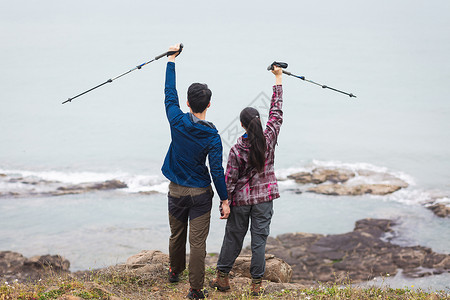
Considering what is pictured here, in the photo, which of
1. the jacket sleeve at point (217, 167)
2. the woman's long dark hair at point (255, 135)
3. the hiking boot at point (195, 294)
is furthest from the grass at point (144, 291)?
the woman's long dark hair at point (255, 135)

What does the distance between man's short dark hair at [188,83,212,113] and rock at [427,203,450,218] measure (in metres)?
12.8

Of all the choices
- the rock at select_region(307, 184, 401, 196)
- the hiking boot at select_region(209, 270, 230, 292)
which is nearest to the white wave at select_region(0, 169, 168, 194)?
the rock at select_region(307, 184, 401, 196)

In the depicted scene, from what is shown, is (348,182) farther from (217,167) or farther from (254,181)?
(217,167)

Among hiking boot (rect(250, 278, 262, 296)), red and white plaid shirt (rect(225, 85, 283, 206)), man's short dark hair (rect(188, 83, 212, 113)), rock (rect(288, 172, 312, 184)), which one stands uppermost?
man's short dark hair (rect(188, 83, 212, 113))

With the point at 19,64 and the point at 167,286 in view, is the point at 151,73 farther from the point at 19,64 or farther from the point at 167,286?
the point at 167,286

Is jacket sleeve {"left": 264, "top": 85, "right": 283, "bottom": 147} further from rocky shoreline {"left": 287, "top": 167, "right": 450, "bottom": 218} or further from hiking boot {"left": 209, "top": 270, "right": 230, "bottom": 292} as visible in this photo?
rocky shoreline {"left": 287, "top": 167, "right": 450, "bottom": 218}

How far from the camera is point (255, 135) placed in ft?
16.2

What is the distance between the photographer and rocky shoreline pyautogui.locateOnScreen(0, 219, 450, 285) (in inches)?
468

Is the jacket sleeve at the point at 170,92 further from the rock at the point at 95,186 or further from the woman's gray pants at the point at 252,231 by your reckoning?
A: the rock at the point at 95,186

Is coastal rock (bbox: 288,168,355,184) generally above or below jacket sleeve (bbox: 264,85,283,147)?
below

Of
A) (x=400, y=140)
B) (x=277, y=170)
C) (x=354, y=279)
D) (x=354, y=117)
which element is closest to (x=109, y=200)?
(x=277, y=170)

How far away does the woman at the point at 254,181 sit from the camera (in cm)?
495

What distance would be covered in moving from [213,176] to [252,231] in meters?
0.78

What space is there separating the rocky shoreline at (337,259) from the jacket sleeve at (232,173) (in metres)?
5.87
